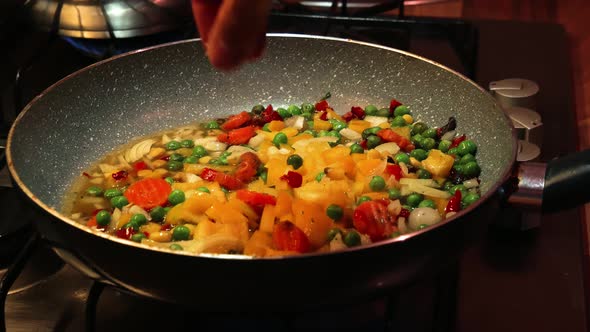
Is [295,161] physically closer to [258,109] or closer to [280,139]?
[280,139]

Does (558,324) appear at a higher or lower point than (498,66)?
lower

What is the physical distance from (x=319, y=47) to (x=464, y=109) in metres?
0.43

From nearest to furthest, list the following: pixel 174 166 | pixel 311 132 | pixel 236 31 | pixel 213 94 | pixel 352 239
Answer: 1. pixel 236 31
2. pixel 352 239
3. pixel 174 166
4. pixel 311 132
5. pixel 213 94

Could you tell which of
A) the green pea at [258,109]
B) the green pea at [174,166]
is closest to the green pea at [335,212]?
the green pea at [174,166]

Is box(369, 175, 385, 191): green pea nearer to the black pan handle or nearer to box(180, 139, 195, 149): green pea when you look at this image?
the black pan handle

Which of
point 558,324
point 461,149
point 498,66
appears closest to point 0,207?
point 461,149

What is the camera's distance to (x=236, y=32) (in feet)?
2.88

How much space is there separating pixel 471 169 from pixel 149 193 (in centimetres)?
69

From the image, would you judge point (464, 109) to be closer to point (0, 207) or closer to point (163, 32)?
point (163, 32)

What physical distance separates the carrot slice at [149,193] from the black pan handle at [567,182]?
0.77 meters

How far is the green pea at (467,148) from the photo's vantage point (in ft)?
4.99

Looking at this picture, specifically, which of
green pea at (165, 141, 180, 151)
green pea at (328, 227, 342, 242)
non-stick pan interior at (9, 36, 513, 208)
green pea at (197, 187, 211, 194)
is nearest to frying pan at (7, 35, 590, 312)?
non-stick pan interior at (9, 36, 513, 208)

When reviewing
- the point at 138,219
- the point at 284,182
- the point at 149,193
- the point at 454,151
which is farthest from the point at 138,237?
the point at 454,151

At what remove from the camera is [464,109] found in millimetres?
1583
